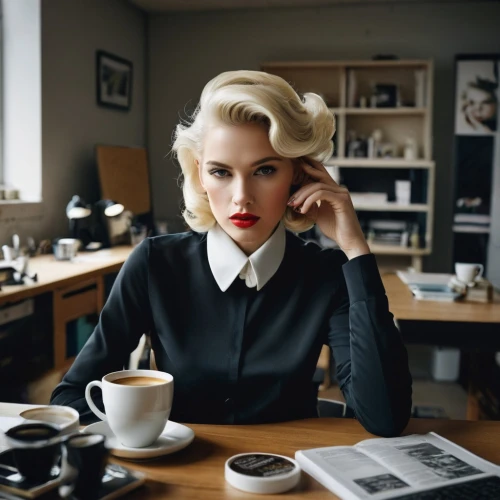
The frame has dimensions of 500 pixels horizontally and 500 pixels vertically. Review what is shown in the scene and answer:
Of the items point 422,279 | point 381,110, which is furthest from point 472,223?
point 422,279

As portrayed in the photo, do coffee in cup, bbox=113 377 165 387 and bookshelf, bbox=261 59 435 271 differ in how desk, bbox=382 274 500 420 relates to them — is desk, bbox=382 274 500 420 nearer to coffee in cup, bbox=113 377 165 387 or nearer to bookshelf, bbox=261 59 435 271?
coffee in cup, bbox=113 377 165 387

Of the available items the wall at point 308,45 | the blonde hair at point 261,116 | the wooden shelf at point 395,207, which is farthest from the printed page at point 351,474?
the wall at point 308,45

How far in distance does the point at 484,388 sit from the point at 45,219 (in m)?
2.58

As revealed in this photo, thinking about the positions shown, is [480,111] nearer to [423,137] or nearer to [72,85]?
[423,137]

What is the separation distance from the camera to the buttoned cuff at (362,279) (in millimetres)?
1209

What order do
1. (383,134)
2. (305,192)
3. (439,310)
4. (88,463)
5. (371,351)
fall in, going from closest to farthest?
1. (88,463)
2. (371,351)
3. (305,192)
4. (439,310)
5. (383,134)

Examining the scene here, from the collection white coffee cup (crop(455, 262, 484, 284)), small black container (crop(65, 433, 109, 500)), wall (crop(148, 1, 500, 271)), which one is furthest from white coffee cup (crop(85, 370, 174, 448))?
wall (crop(148, 1, 500, 271))

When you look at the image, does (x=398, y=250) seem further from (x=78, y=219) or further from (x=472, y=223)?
(x=78, y=219)

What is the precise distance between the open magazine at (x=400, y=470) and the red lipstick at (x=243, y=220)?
1.52 ft

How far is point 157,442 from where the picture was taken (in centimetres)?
96

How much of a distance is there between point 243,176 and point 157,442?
1.67 feet

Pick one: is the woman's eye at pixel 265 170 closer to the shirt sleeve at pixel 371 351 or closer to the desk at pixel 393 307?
the shirt sleeve at pixel 371 351

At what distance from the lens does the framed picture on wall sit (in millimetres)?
4465

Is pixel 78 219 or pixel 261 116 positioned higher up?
pixel 261 116
